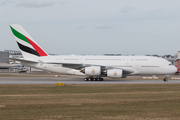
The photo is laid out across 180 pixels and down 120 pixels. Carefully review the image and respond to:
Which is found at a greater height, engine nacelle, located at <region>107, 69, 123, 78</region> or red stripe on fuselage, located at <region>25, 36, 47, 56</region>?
red stripe on fuselage, located at <region>25, 36, 47, 56</region>

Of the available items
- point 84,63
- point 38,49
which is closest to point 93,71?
point 84,63

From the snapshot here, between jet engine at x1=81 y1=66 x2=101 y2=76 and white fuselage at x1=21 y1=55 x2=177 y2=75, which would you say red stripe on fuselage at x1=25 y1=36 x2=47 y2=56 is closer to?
white fuselage at x1=21 y1=55 x2=177 y2=75

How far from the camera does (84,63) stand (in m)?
42.9

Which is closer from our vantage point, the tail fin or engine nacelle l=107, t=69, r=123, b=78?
engine nacelle l=107, t=69, r=123, b=78

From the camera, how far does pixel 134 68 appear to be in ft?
139

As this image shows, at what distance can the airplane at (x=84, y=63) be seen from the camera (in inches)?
1650

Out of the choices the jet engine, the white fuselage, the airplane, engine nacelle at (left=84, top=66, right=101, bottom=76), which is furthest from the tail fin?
engine nacelle at (left=84, top=66, right=101, bottom=76)

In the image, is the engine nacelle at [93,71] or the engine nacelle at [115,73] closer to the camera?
the engine nacelle at [115,73]

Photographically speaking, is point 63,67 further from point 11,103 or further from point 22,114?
point 22,114

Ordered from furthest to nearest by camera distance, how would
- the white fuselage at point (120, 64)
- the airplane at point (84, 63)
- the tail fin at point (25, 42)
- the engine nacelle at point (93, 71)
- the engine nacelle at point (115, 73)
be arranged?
1. the tail fin at point (25, 42)
2. the white fuselage at point (120, 64)
3. the airplane at point (84, 63)
4. the engine nacelle at point (93, 71)
5. the engine nacelle at point (115, 73)

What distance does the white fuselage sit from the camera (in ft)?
139

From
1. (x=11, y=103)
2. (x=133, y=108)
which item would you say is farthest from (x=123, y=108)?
(x=11, y=103)

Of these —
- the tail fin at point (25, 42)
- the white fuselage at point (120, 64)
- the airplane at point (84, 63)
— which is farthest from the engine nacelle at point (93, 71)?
the tail fin at point (25, 42)

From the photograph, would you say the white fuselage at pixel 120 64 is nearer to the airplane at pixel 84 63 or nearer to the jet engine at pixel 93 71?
the airplane at pixel 84 63
